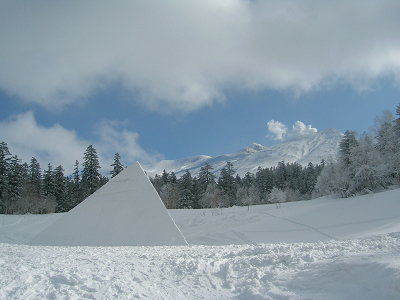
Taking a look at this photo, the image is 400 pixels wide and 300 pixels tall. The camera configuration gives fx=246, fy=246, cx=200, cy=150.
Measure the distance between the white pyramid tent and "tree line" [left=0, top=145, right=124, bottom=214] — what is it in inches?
1164

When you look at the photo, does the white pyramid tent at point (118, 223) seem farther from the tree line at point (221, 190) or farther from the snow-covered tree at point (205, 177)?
the snow-covered tree at point (205, 177)

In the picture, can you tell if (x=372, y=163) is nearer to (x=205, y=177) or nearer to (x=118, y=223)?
(x=205, y=177)

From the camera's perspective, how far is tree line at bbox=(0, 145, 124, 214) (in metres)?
34.4

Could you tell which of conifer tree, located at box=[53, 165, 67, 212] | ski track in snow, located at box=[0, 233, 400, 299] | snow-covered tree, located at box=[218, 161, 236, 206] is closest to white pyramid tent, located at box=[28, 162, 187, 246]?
ski track in snow, located at box=[0, 233, 400, 299]

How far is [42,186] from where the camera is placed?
4112 cm

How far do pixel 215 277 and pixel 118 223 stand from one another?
7.28 m

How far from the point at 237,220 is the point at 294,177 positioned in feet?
176

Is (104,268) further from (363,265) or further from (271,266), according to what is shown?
(363,265)

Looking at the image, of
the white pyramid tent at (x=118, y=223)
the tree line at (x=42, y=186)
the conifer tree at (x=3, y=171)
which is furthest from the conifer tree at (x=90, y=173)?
the white pyramid tent at (x=118, y=223)

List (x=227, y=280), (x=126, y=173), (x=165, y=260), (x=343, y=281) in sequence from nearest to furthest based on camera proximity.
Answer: (x=343, y=281) < (x=227, y=280) < (x=165, y=260) < (x=126, y=173)

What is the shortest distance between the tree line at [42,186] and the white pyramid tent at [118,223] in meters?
29.6

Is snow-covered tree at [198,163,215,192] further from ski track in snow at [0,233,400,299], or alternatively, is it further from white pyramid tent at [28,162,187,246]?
ski track in snow at [0,233,400,299]

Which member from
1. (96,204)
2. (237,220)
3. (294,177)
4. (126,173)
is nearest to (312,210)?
(237,220)

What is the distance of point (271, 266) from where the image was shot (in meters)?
4.62
